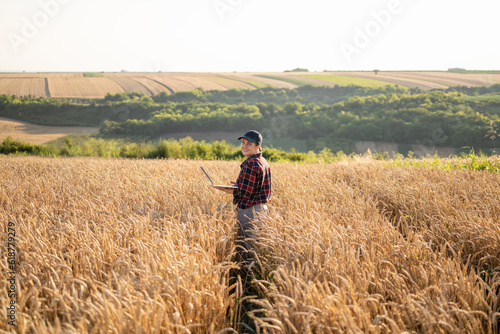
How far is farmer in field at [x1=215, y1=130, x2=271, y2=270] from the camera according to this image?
380cm

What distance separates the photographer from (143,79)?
6900 cm

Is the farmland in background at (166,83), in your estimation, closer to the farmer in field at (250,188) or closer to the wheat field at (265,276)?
the farmer in field at (250,188)

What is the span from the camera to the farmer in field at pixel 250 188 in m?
3.80

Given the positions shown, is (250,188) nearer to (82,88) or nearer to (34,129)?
(34,129)

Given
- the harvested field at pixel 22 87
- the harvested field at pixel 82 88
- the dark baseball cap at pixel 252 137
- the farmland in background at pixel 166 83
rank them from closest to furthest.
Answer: the dark baseball cap at pixel 252 137 < the harvested field at pixel 22 87 < the harvested field at pixel 82 88 < the farmland in background at pixel 166 83

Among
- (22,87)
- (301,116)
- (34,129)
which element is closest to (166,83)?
(22,87)

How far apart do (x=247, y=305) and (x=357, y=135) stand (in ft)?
159

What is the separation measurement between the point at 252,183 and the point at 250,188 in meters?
0.07

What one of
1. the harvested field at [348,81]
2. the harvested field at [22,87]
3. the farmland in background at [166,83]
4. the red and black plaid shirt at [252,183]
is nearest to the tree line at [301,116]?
the harvested field at [22,87]

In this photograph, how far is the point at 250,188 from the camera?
3.83 m

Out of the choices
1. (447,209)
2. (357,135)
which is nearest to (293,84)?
(357,135)

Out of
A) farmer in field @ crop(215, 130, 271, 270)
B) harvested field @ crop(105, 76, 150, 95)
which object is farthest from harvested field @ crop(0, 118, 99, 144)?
farmer in field @ crop(215, 130, 271, 270)

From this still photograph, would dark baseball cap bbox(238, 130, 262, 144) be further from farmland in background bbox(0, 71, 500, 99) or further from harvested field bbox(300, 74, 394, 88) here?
harvested field bbox(300, 74, 394, 88)

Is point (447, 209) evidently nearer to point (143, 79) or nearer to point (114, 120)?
point (114, 120)
